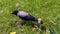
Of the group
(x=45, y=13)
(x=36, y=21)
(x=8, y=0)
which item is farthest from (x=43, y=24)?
(x=8, y=0)

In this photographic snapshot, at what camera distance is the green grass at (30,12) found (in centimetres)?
418

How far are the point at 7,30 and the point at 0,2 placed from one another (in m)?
1.36

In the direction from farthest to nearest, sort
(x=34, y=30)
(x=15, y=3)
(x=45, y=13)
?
(x=15, y=3) < (x=45, y=13) < (x=34, y=30)

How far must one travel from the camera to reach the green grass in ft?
13.7

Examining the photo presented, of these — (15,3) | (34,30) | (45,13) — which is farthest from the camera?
(15,3)

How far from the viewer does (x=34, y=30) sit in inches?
158

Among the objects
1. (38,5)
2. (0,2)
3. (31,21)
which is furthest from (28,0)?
(31,21)

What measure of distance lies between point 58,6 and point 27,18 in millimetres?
1426

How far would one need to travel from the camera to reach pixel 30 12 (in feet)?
15.8

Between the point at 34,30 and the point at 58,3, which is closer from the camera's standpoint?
the point at 34,30

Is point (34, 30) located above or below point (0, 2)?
below

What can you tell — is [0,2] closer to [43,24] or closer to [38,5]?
[38,5]

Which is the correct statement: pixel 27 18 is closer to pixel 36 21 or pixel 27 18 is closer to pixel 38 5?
pixel 36 21

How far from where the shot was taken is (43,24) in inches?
167
